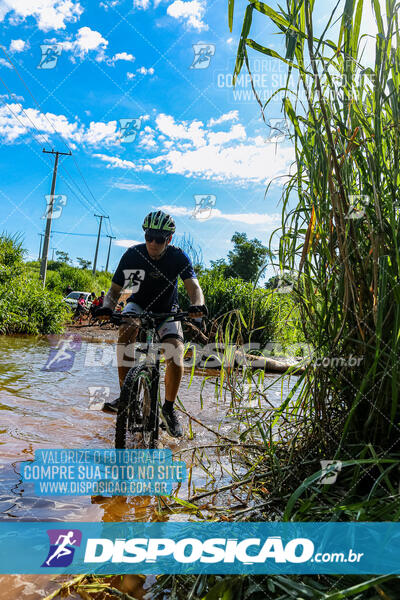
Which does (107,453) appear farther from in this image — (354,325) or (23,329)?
(23,329)

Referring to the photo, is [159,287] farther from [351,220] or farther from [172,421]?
[351,220]

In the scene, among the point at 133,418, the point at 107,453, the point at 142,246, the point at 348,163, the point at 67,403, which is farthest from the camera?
the point at 67,403

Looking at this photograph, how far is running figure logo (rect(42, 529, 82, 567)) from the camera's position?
186cm

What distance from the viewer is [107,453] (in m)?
3.26

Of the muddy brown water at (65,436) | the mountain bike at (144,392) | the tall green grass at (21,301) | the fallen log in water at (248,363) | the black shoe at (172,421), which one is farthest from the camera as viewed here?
the tall green grass at (21,301)

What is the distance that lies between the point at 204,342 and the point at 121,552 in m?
1.47

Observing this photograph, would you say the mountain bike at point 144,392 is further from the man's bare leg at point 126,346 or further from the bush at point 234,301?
the bush at point 234,301

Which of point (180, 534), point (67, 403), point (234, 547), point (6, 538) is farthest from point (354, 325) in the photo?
point (67, 403)

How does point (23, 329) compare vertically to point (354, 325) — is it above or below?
below

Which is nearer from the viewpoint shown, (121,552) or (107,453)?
(121,552)

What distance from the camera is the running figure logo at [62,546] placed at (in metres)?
1.86

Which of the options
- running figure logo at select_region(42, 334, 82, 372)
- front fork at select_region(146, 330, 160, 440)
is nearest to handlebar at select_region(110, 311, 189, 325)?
front fork at select_region(146, 330, 160, 440)

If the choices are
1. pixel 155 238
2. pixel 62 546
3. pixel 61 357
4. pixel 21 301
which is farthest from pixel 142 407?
pixel 21 301

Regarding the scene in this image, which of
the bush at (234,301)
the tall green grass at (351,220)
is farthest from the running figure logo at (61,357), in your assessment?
the tall green grass at (351,220)
